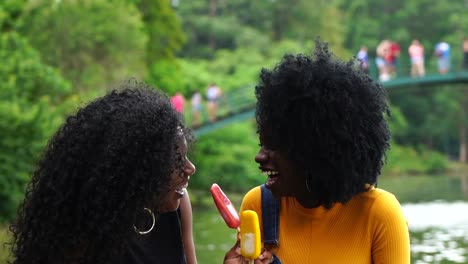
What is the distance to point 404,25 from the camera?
51875mm

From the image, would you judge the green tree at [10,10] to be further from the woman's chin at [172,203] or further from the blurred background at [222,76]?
the woman's chin at [172,203]

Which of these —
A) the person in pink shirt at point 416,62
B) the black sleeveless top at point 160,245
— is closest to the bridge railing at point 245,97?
the person in pink shirt at point 416,62

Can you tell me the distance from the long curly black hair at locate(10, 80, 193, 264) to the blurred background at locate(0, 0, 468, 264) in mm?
174

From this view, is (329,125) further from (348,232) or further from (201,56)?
(201,56)

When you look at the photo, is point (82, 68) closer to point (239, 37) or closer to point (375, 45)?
point (239, 37)

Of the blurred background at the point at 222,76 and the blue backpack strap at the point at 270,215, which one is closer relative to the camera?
the blue backpack strap at the point at 270,215

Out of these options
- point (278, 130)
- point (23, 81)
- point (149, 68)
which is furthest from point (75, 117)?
point (149, 68)

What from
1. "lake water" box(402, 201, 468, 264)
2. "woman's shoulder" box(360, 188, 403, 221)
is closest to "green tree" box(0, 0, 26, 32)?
"lake water" box(402, 201, 468, 264)

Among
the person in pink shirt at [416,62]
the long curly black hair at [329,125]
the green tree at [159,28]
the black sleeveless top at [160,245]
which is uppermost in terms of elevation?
the green tree at [159,28]

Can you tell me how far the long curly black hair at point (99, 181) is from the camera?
2.58 metres

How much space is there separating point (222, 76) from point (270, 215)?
3525 cm

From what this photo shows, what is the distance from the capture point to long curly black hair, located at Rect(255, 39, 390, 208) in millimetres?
2637

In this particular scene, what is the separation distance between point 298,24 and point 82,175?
45.3m

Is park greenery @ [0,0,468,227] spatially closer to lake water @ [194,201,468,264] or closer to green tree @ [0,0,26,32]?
green tree @ [0,0,26,32]
